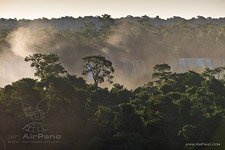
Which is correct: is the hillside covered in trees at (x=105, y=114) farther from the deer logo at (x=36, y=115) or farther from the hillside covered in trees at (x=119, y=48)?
the hillside covered in trees at (x=119, y=48)

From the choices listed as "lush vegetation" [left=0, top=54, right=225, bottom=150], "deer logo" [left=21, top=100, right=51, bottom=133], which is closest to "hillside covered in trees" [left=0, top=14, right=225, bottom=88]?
→ "lush vegetation" [left=0, top=54, right=225, bottom=150]

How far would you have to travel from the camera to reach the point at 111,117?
65.5 m

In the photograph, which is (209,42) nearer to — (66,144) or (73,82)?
(73,82)

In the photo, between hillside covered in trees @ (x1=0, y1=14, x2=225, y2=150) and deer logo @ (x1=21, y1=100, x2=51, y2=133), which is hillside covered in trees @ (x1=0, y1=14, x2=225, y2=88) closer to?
hillside covered in trees @ (x1=0, y1=14, x2=225, y2=150)

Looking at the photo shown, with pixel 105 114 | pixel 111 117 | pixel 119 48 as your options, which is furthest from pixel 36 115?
pixel 119 48

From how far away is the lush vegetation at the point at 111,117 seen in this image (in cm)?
6259

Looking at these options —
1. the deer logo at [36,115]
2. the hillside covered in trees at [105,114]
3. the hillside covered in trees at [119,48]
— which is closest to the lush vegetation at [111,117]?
the hillside covered in trees at [105,114]

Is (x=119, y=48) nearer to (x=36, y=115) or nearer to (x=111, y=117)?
(x=111, y=117)

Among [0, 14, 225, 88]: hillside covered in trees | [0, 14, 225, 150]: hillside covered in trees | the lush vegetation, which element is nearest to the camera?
[0, 14, 225, 150]: hillside covered in trees

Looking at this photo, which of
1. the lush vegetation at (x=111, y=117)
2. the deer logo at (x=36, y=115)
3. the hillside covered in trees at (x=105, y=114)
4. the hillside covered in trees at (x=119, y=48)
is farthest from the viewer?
the hillside covered in trees at (x=119, y=48)

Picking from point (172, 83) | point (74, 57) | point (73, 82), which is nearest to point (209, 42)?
point (74, 57)

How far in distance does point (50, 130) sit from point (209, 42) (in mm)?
142029

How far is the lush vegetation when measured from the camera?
2464 inches

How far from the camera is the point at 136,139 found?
62188 mm
